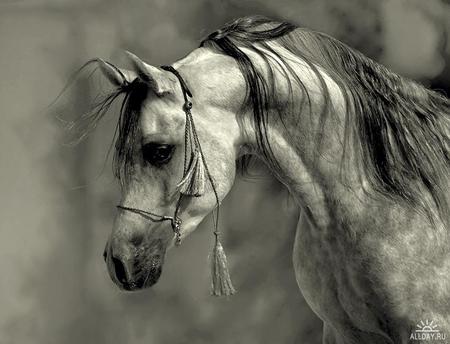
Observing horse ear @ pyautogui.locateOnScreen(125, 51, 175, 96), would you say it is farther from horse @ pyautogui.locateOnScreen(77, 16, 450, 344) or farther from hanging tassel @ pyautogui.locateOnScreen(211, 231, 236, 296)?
hanging tassel @ pyautogui.locateOnScreen(211, 231, 236, 296)

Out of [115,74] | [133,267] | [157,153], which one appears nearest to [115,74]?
[115,74]

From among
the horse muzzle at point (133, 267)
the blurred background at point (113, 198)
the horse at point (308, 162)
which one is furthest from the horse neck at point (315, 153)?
the blurred background at point (113, 198)

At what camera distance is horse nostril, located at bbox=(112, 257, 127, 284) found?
0.99 metres

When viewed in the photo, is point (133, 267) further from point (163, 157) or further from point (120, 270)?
point (163, 157)

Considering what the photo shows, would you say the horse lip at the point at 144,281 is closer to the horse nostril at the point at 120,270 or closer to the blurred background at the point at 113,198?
the horse nostril at the point at 120,270

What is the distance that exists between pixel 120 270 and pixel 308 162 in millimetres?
289

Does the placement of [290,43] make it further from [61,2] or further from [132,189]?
[61,2]

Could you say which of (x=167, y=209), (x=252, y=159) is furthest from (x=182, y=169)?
(x=252, y=159)

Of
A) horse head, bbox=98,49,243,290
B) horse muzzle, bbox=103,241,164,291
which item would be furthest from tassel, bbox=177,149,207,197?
horse muzzle, bbox=103,241,164,291

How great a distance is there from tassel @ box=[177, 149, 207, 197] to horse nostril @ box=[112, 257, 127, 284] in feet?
0.42

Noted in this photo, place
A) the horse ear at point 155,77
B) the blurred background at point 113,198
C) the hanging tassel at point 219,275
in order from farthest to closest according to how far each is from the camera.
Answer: the blurred background at point 113,198, the hanging tassel at point 219,275, the horse ear at point 155,77

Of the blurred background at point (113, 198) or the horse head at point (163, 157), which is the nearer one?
the horse head at point (163, 157)

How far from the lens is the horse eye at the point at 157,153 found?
958 mm

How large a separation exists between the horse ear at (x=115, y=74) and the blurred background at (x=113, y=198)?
25.7 inches
